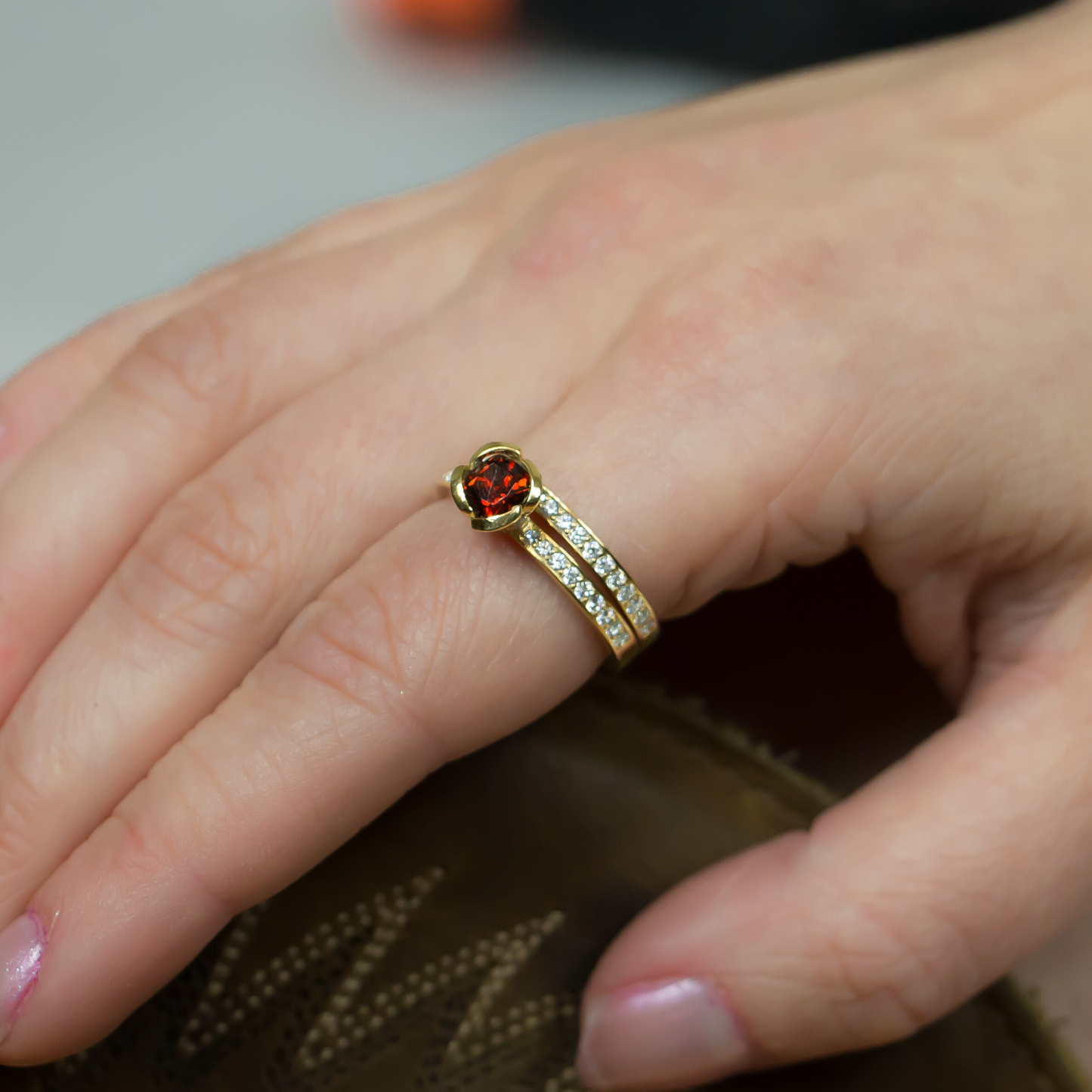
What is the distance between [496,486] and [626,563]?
113 millimetres

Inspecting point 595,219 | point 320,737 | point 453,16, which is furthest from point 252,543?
point 453,16

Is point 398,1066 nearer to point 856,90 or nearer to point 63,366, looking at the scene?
point 63,366

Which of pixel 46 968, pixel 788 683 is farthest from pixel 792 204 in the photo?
pixel 46 968

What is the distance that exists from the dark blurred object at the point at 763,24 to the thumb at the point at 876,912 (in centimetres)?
137

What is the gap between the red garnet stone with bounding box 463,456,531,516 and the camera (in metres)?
0.67

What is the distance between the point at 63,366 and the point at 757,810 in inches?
29.1

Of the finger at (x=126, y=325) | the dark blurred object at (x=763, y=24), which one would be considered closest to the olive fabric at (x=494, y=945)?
the finger at (x=126, y=325)

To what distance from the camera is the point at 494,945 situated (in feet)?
2.51

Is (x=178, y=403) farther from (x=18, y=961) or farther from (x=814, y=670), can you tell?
(x=814, y=670)

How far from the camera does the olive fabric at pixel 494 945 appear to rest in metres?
0.73

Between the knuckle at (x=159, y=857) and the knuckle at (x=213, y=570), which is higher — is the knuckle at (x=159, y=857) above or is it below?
below

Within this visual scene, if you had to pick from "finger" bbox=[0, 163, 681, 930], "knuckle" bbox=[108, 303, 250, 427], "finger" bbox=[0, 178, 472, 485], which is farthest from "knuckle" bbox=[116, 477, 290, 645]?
"finger" bbox=[0, 178, 472, 485]

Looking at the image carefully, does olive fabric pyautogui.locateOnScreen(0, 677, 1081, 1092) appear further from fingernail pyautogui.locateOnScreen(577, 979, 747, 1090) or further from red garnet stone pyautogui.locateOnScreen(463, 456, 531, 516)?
red garnet stone pyautogui.locateOnScreen(463, 456, 531, 516)

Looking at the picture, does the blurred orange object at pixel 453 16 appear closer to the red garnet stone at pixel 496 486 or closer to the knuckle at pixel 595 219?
the knuckle at pixel 595 219
